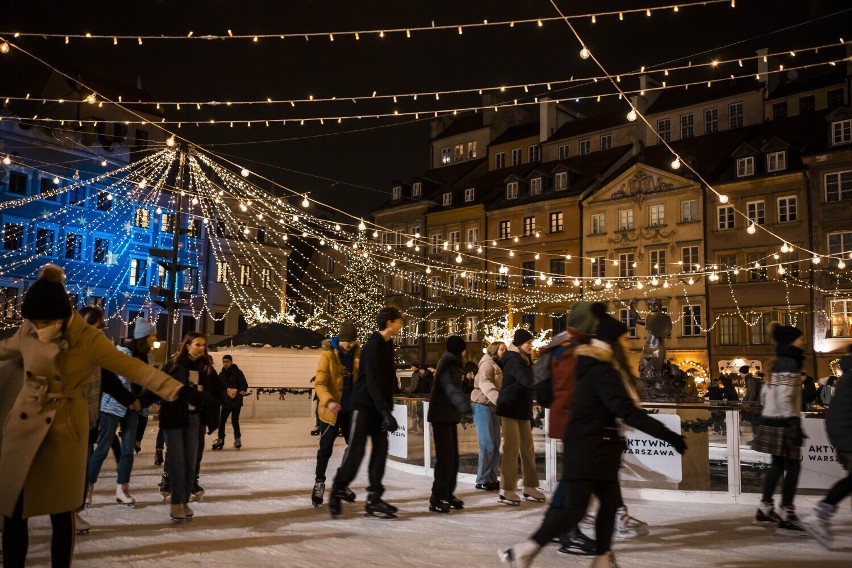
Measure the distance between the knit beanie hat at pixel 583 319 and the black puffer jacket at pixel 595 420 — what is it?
3.45 feet

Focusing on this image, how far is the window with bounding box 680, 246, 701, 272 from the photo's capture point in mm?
38438

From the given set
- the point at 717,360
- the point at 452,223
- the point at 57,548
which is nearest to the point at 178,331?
the point at 452,223

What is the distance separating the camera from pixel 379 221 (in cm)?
5312

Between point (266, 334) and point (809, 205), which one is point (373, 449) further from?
point (809, 205)

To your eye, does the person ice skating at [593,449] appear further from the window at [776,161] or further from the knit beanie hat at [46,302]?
the window at [776,161]

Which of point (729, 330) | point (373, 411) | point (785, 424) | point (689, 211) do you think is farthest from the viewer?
point (689, 211)

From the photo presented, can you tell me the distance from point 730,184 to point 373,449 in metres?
33.9

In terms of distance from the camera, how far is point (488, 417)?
32.3 feet

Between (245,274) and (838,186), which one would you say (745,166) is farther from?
(245,274)

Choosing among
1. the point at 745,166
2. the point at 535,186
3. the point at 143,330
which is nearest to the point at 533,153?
the point at 535,186

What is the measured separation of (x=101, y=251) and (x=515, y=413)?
125 feet

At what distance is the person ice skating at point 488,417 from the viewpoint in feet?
31.8

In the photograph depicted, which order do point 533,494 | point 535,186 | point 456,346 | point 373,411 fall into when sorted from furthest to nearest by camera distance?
1. point 535,186
2. point 533,494
3. point 456,346
4. point 373,411

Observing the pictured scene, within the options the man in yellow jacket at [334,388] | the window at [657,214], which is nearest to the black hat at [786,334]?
the man in yellow jacket at [334,388]
